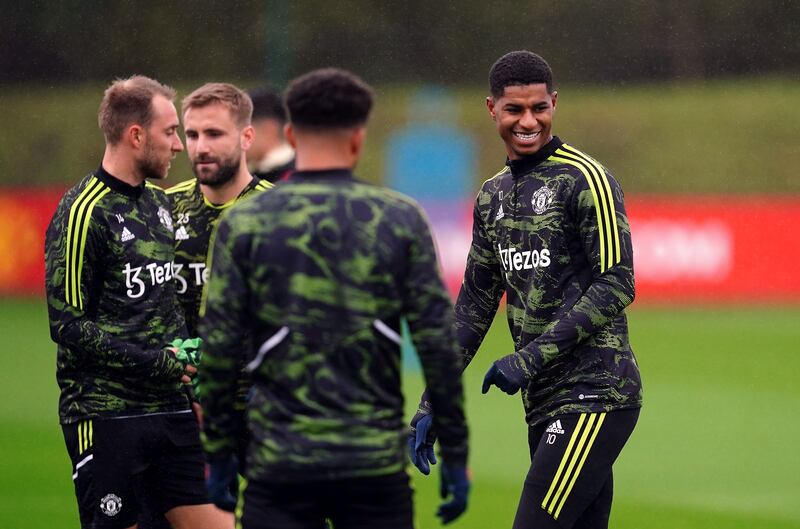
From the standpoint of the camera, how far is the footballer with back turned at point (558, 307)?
512 centimetres

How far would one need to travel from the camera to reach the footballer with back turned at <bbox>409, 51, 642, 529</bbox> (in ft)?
16.8

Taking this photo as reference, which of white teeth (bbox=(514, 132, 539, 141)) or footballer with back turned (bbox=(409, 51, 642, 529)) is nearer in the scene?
footballer with back turned (bbox=(409, 51, 642, 529))

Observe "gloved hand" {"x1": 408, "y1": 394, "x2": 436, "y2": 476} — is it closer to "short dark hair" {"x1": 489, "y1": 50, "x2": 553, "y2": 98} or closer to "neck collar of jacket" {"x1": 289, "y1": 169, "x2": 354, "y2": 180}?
"short dark hair" {"x1": 489, "y1": 50, "x2": 553, "y2": 98}

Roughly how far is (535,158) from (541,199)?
182mm

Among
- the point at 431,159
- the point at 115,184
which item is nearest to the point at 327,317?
the point at 115,184

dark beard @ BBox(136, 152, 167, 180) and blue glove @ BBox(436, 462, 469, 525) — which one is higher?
dark beard @ BBox(136, 152, 167, 180)

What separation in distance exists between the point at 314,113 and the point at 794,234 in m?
17.0

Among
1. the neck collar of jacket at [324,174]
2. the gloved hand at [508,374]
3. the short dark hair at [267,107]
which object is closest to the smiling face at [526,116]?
the gloved hand at [508,374]

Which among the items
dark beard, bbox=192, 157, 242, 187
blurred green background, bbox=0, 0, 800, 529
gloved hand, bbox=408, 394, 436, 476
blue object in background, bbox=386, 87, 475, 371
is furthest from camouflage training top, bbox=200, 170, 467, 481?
blurred green background, bbox=0, 0, 800, 529

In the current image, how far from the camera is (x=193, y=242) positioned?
233 inches

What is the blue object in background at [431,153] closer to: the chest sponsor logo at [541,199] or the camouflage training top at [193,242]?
the camouflage training top at [193,242]

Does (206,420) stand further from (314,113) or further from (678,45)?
(678,45)

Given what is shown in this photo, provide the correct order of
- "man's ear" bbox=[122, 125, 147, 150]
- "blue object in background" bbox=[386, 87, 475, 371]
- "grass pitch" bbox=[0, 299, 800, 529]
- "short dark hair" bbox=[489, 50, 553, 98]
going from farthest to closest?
"blue object in background" bbox=[386, 87, 475, 371] < "grass pitch" bbox=[0, 299, 800, 529] < "man's ear" bbox=[122, 125, 147, 150] < "short dark hair" bbox=[489, 50, 553, 98]

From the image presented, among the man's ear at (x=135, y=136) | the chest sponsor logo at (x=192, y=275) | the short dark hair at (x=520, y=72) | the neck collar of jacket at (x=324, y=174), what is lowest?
the chest sponsor logo at (x=192, y=275)
